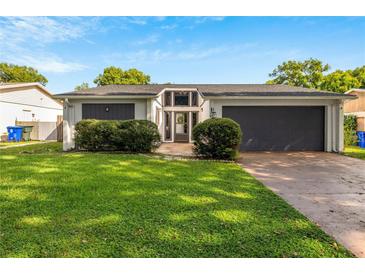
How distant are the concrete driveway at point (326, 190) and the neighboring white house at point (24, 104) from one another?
17.5m

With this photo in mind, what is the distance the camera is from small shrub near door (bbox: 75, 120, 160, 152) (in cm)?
1055

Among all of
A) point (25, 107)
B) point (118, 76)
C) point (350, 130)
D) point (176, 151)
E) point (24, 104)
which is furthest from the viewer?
point (118, 76)

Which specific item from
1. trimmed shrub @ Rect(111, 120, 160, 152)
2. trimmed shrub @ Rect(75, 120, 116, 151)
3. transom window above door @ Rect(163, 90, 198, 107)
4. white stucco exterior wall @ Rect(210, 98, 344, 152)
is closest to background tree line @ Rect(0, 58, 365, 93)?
transom window above door @ Rect(163, 90, 198, 107)

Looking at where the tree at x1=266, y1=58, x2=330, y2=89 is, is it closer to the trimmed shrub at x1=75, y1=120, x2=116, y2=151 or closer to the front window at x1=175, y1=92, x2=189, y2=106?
the front window at x1=175, y1=92, x2=189, y2=106

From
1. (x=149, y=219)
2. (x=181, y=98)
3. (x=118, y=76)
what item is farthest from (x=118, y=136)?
(x=118, y=76)

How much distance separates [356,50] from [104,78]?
3066 centimetres

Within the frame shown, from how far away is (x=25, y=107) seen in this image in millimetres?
19469

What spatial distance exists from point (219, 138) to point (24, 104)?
17.9 m

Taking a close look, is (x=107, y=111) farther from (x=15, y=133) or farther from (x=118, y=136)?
(x=15, y=133)

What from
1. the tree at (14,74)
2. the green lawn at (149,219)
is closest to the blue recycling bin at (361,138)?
the green lawn at (149,219)

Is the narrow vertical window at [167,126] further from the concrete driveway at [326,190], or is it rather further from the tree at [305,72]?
the tree at [305,72]

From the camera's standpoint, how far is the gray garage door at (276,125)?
477 inches
